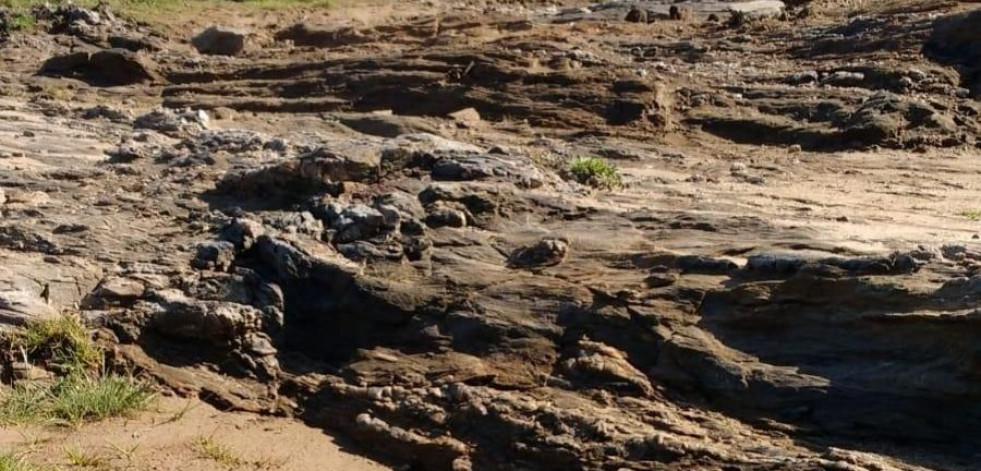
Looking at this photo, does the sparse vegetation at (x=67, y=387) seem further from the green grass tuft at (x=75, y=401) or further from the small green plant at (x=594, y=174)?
the small green plant at (x=594, y=174)

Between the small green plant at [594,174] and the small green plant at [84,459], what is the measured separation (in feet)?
8.76

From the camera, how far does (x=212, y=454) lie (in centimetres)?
511

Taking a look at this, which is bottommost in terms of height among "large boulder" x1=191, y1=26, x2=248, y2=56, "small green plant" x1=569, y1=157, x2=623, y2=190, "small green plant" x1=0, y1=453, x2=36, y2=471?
"small green plant" x1=0, y1=453, x2=36, y2=471

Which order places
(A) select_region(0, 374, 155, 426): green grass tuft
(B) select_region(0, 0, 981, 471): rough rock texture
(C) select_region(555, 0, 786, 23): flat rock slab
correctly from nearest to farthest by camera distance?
(B) select_region(0, 0, 981, 471): rough rock texture < (A) select_region(0, 374, 155, 426): green grass tuft < (C) select_region(555, 0, 786, 23): flat rock slab

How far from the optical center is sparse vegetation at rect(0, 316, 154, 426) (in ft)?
17.3

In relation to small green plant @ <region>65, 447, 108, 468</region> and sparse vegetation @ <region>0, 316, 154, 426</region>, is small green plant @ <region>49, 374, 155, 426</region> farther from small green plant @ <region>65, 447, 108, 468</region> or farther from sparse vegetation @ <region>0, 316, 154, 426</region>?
small green plant @ <region>65, 447, 108, 468</region>

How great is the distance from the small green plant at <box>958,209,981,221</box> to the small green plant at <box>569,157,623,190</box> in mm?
1605

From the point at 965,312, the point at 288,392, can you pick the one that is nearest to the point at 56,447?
the point at 288,392

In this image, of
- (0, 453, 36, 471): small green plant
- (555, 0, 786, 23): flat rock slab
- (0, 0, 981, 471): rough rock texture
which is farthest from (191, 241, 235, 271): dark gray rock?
(555, 0, 786, 23): flat rock slab

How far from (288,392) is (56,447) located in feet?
2.99

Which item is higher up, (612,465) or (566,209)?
(566,209)

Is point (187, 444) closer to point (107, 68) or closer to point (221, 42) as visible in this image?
point (107, 68)

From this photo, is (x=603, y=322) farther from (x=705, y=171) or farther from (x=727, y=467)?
(x=705, y=171)

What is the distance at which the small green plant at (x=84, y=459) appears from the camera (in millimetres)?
5027
